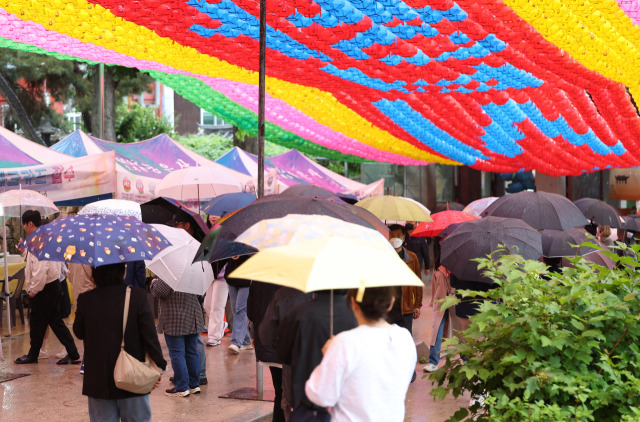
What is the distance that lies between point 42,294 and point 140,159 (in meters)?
5.29

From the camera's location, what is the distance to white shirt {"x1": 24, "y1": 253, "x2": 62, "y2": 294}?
30.6 feet

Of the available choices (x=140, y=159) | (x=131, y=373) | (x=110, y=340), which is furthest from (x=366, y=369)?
(x=140, y=159)

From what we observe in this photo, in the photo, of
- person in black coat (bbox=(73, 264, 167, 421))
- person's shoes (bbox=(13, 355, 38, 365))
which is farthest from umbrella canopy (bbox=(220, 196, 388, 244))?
person's shoes (bbox=(13, 355, 38, 365))

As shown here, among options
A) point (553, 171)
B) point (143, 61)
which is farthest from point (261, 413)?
point (553, 171)

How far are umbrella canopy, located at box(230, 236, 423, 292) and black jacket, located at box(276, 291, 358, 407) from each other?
0.60 meters

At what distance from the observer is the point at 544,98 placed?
487 inches

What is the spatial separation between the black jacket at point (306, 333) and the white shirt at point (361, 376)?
0.74 meters

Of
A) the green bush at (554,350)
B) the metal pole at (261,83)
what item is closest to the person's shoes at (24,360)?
the metal pole at (261,83)

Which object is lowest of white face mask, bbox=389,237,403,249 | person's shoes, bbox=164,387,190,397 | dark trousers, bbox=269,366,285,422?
person's shoes, bbox=164,387,190,397

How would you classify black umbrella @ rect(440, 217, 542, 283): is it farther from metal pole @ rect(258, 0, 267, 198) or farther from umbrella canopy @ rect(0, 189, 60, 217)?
umbrella canopy @ rect(0, 189, 60, 217)

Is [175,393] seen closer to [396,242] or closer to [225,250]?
[396,242]

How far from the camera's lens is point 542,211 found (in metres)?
9.16

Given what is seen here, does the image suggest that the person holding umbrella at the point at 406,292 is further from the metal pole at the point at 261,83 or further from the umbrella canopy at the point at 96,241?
the umbrella canopy at the point at 96,241

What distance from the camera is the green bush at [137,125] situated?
35.8 m
